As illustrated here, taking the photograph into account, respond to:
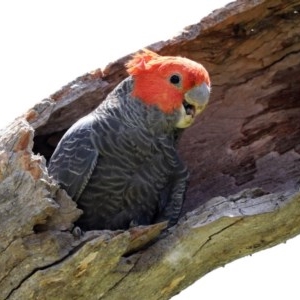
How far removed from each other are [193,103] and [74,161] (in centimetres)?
75

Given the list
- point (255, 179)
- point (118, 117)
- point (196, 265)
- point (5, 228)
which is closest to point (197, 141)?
point (255, 179)

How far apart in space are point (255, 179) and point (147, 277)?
1.18 meters

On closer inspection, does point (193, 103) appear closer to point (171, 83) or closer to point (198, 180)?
point (171, 83)

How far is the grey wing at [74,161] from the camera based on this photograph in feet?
14.7

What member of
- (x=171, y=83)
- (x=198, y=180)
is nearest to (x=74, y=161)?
(x=171, y=83)

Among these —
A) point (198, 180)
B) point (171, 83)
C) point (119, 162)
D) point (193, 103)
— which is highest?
point (171, 83)

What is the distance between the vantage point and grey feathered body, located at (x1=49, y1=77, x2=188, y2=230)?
4.52 m

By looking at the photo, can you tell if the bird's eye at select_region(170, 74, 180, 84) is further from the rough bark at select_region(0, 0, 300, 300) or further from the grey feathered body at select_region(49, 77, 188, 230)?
the rough bark at select_region(0, 0, 300, 300)

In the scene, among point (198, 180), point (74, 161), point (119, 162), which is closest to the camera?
point (74, 161)

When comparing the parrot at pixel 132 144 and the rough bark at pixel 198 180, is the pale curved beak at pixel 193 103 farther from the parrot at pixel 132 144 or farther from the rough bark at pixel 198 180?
the rough bark at pixel 198 180

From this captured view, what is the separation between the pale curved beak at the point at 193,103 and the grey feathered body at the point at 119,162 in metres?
0.06

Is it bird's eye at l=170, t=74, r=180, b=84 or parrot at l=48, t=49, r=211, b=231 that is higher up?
bird's eye at l=170, t=74, r=180, b=84

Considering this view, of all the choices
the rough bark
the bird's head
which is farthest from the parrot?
the rough bark

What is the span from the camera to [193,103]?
455cm
